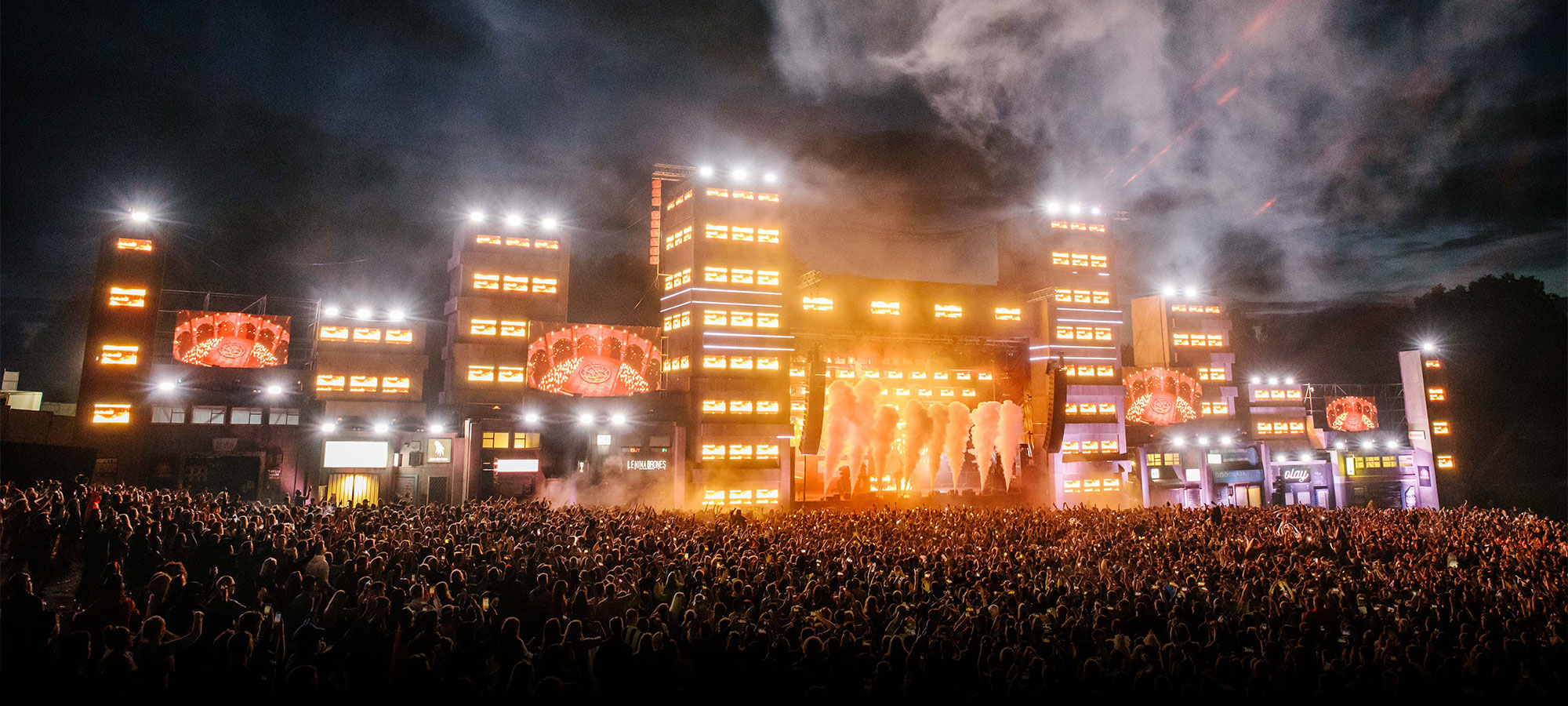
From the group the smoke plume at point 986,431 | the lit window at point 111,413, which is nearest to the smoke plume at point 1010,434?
the smoke plume at point 986,431

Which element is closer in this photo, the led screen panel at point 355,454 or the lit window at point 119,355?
the lit window at point 119,355

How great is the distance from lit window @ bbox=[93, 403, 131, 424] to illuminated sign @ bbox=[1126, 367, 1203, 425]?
54471 mm

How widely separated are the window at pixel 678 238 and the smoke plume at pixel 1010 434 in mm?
20703

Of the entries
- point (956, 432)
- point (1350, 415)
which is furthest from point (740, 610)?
point (1350, 415)

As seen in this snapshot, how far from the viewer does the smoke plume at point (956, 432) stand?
42000 millimetres

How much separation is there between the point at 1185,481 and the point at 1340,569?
36092 mm

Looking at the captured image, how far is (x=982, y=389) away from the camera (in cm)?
4638

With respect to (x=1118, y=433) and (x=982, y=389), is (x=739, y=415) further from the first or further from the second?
(x=1118, y=433)

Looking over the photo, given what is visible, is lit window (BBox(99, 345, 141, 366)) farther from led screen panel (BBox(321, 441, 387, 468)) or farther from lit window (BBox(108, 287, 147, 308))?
led screen panel (BBox(321, 441, 387, 468))

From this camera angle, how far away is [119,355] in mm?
36156

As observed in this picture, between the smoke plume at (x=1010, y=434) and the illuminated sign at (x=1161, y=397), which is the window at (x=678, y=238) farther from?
the illuminated sign at (x=1161, y=397)

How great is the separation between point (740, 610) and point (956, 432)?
33.1 meters

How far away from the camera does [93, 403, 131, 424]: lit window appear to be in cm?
3538

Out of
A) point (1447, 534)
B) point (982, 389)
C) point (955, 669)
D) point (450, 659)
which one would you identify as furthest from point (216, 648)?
point (982, 389)
